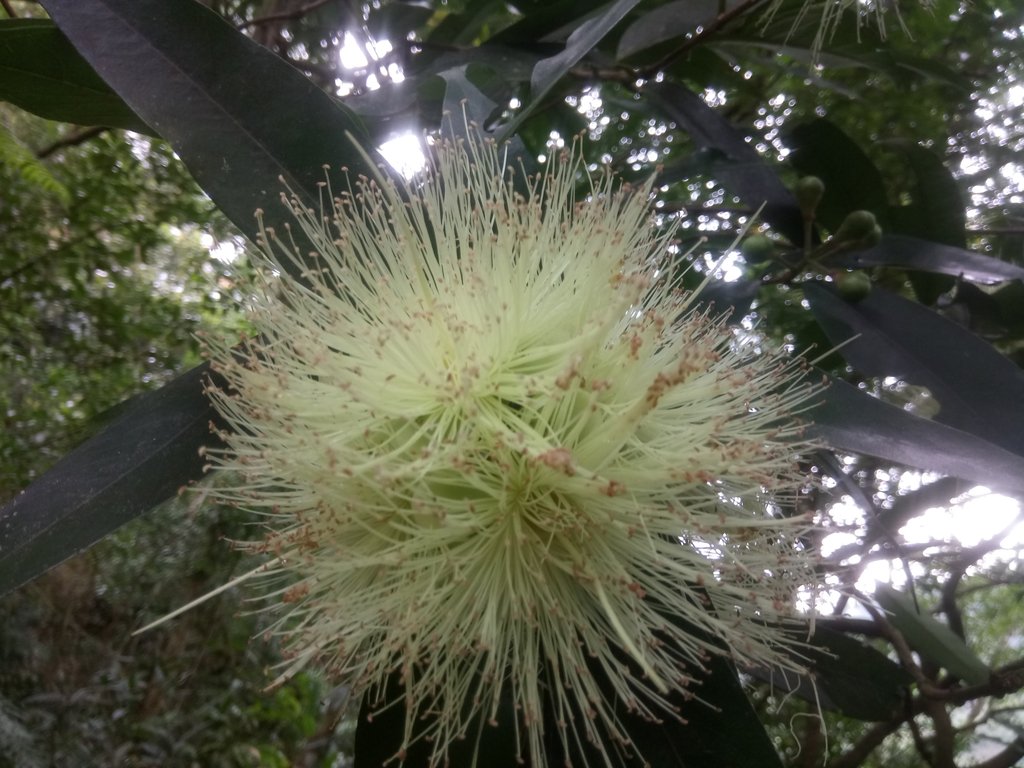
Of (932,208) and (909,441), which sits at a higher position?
(932,208)

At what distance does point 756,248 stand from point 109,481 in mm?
985

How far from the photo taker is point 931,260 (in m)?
1.26

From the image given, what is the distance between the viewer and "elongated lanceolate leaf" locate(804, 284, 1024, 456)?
3.24 ft

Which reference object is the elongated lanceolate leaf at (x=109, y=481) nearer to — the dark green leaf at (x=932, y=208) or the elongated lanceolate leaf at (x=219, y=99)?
the elongated lanceolate leaf at (x=219, y=99)

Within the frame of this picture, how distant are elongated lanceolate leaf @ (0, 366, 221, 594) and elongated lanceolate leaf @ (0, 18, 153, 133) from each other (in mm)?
370

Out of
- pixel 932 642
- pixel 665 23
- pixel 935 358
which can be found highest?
pixel 665 23

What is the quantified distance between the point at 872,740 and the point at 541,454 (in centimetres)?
163

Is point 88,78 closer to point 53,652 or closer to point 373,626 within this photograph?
point 373,626

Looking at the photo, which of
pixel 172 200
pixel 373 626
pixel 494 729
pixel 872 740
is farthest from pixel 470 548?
pixel 172 200

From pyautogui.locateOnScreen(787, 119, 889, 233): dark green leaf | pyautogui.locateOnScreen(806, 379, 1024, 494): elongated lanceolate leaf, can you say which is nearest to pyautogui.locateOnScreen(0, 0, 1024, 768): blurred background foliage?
pyautogui.locateOnScreen(787, 119, 889, 233): dark green leaf

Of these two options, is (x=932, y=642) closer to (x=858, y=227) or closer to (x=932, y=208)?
(x=858, y=227)

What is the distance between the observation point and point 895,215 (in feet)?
4.68

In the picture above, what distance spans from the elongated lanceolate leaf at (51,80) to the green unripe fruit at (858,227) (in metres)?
1.05

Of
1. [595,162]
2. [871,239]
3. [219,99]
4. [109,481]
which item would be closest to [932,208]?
[871,239]
